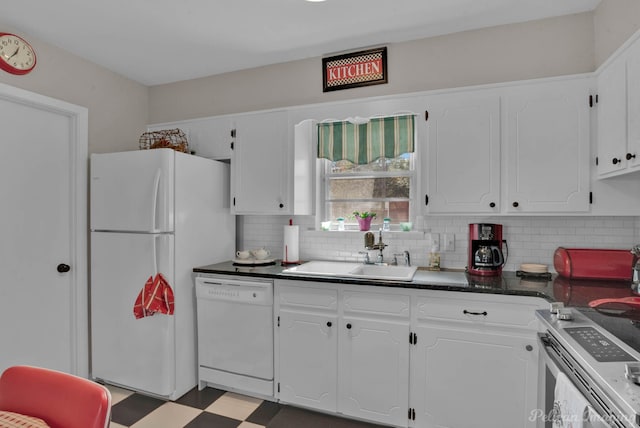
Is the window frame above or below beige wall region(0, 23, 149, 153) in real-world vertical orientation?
below

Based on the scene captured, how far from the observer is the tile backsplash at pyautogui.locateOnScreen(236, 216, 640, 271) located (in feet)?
7.80

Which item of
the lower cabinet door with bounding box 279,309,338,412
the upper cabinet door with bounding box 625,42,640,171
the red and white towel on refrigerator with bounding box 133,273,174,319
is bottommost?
the lower cabinet door with bounding box 279,309,338,412

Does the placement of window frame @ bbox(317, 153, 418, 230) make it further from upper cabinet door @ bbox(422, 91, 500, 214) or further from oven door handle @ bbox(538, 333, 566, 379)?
oven door handle @ bbox(538, 333, 566, 379)

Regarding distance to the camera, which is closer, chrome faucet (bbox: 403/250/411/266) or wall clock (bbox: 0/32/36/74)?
wall clock (bbox: 0/32/36/74)

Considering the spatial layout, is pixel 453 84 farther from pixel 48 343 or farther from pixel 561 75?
pixel 48 343

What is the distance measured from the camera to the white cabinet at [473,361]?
6.33 ft

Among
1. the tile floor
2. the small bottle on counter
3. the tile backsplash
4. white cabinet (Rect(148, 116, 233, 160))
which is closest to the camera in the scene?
the tile floor

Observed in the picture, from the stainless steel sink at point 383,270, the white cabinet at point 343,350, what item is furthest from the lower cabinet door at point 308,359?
the stainless steel sink at point 383,270

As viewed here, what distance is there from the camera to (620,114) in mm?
1892

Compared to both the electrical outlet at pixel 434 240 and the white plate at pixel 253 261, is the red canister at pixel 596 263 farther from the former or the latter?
the white plate at pixel 253 261

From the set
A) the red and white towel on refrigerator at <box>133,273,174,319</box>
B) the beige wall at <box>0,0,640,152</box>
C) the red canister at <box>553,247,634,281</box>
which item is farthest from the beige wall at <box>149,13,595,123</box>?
the red and white towel on refrigerator at <box>133,273,174,319</box>

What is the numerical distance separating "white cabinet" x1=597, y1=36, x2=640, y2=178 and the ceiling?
24.4 inches

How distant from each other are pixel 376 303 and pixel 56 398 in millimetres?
1620

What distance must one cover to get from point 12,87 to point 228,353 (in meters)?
2.34
